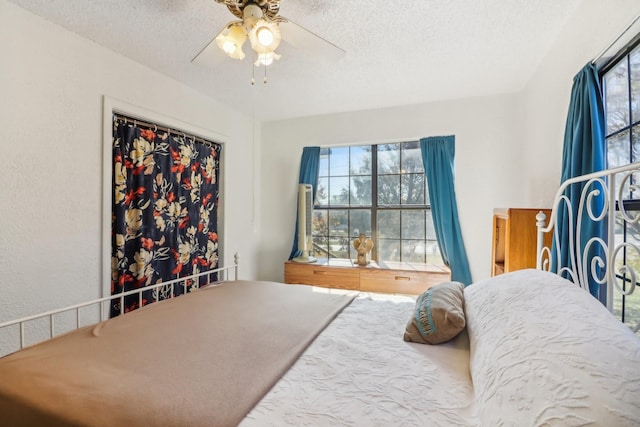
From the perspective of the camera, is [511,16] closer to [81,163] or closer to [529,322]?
[529,322]

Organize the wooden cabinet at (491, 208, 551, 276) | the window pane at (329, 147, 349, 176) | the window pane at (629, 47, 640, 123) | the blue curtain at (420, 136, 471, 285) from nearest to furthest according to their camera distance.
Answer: the window pane at (629, 47, 640, 123)
the wooden cabinet at (491, 208, 551, 276)
the blue curtain at (420, 136, 471, 285)
the window pane at (329, 147, 349, 176)

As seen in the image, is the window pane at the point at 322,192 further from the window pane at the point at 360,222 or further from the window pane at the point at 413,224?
the window pane at the point at 413,224

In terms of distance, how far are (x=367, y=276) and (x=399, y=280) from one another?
330 millimetres

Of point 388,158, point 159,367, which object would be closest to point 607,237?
point 159,367

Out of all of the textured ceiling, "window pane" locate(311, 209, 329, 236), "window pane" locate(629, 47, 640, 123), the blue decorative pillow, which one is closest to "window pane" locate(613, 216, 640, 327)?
"window pane" locate(629, 47, 640, 123)

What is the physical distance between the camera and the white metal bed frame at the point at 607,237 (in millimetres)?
906

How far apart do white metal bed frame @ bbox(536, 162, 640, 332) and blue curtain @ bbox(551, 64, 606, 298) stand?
0.02m

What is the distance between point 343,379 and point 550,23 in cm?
231

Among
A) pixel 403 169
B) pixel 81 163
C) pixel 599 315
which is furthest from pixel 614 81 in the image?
pixel 81 163

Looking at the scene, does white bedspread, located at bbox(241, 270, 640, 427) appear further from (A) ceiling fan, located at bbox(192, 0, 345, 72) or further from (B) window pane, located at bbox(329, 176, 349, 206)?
(B) window pane, located at bbox(329, 176, 349, 206)

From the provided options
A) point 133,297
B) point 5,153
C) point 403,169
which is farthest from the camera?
point 403,169

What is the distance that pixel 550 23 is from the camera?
5.75 ft

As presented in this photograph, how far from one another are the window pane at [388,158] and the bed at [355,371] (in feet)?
7.36

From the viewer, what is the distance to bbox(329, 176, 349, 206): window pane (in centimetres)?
359
